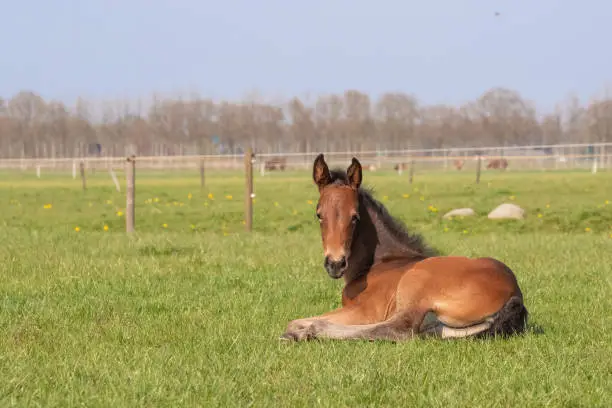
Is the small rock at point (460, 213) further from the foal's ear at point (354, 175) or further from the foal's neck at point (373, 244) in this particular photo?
the foal's ear at point (354, 175)

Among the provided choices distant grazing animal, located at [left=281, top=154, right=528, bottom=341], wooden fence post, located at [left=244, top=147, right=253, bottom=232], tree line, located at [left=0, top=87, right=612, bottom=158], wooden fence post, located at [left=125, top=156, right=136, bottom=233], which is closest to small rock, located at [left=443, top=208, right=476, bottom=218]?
wooden fence post, located at [left=244, top=147, right=253, bottom=232]

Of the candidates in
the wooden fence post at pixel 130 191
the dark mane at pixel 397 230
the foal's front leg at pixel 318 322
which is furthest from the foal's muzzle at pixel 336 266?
the wooden fence post at pixel 130 191

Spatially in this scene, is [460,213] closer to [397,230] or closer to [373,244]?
[397,230]

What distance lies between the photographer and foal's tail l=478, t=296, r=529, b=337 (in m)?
6.36

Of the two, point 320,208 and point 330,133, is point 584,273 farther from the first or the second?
point 330,133

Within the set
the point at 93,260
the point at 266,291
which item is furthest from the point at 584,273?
the point at 93,260

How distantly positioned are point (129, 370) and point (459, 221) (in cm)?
1575

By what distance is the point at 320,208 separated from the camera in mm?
6527

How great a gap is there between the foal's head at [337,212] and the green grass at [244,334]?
2.38ft

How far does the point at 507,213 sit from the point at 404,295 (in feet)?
49.8

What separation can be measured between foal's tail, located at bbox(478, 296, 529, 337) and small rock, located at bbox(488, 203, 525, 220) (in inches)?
567

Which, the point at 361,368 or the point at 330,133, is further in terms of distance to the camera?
the point at 330,133

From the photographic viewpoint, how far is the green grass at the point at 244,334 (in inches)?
194

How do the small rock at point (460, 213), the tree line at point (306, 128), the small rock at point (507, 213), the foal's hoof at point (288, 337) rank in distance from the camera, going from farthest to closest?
the tree line at point (306, 128)
the small rock at point (460, 213)
the small rock at point (507, 213)
the foal's hoof at point (288, 337)
